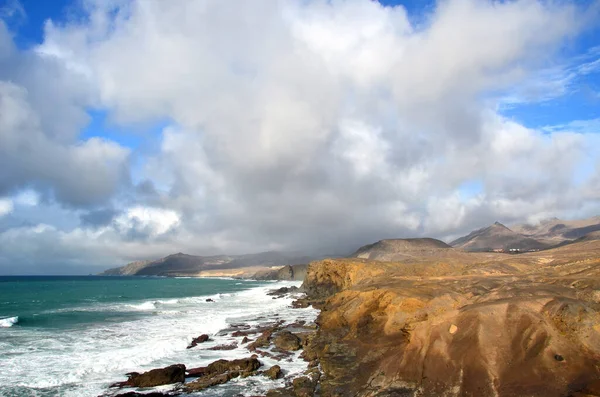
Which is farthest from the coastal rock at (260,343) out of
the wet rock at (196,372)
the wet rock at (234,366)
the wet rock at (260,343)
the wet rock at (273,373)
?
the wet rock at (273,373)

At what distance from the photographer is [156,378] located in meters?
25.6

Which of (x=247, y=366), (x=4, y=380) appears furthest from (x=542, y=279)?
(x=4, y=380)

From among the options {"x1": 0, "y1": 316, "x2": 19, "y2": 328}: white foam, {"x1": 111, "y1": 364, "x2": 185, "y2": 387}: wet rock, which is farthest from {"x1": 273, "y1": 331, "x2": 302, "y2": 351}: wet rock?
{"x1": 0, "y1": 316, "x2": 19, "y2": 328}: white foam

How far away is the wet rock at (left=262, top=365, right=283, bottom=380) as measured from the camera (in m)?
26.2

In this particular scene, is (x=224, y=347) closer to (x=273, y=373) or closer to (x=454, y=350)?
(x=273, y=373)

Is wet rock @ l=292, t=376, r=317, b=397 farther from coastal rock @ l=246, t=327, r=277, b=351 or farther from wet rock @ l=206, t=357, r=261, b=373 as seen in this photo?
coastal rock @ l=246, t=327, r=277, b=351

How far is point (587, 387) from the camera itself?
1656cm

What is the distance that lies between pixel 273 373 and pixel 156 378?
7.98 meters

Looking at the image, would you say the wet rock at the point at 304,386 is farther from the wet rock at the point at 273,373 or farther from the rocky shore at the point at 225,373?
the wet rock at the point at 273,373

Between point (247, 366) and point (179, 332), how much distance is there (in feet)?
67.8

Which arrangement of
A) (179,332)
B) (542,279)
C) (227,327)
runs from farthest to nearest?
(227,327)
(179,332)
(542,279)

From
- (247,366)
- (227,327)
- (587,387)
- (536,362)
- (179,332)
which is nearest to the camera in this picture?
(587,387)

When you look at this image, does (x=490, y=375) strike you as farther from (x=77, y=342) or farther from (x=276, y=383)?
(x=77, y=342)

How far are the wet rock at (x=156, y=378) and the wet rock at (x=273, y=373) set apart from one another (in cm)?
584
